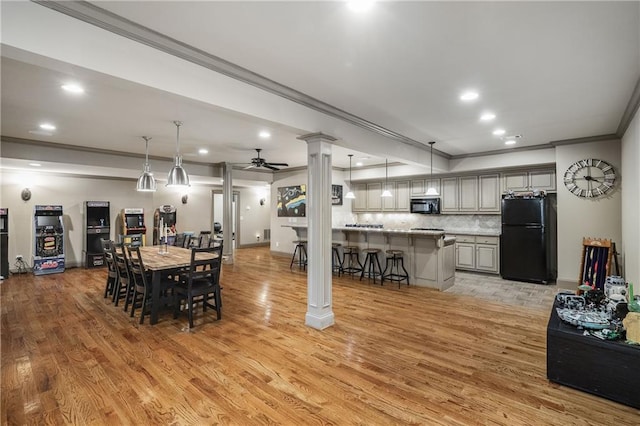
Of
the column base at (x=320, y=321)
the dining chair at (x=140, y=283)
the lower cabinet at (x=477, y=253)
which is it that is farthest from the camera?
the lower cabinet at (x=477, y=253)

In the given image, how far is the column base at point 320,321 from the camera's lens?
143 inches

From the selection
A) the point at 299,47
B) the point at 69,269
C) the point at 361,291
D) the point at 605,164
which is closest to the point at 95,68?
the point at 299,47

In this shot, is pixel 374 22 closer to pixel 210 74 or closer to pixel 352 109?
pixel 210 74

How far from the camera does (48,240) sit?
694cm

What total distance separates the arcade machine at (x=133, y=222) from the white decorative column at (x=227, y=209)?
2.23 meters

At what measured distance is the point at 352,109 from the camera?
146 inches

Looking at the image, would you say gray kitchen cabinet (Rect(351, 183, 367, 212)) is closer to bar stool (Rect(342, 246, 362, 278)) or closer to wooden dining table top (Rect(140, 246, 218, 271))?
bar stool (Rect(342, 246, 362, 278))

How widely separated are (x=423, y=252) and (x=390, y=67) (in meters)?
3.80

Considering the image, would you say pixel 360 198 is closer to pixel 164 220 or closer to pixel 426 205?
pixel 426 205

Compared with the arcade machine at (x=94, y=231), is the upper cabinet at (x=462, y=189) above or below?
above

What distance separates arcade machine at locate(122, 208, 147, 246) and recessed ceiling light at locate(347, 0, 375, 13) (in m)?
8.12

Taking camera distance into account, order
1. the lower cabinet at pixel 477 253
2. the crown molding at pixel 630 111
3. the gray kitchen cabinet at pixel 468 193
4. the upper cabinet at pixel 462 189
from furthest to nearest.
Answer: the gray kitchen cabinet at pixel 468 193 < the lower cabinet at pixel 477 253 < the upper cabinet at pixel 462 189 < the crown molding at pixel 630 111

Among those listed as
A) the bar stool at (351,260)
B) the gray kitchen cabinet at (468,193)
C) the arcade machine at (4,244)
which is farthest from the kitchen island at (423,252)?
the arcade machine at (4,244)

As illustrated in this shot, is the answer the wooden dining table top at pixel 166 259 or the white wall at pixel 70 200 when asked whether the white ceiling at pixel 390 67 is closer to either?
the wooden dining table top at pixel 166 259
